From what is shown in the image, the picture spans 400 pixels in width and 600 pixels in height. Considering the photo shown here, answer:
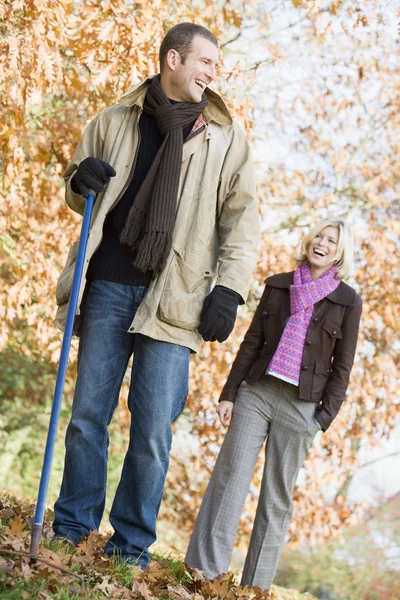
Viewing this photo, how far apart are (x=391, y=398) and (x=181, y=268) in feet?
18.2

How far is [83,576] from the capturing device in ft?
8.96

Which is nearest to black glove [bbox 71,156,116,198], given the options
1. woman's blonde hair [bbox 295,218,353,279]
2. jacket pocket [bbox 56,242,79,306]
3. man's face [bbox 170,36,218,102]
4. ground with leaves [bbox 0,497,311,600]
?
jacket pocket [bbox 56,242,79,306]

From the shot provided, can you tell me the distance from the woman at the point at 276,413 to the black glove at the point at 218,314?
0.96 m

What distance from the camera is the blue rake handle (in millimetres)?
2797

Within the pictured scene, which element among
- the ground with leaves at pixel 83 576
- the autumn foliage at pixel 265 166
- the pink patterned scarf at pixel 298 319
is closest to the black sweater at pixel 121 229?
the ground with leaves at pixel 83 576

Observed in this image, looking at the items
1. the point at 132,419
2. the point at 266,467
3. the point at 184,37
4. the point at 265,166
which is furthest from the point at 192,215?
the point at 265,166

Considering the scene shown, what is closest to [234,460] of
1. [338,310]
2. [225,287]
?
[338,310]

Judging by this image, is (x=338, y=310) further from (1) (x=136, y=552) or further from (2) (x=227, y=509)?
(1) (x=136, y=552)

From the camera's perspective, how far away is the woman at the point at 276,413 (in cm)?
411

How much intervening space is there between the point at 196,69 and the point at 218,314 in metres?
0.96

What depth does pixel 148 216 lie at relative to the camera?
127 inches

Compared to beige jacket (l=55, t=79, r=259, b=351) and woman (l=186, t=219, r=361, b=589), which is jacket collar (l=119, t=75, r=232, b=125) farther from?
woman (l=186, t=219, r=361, b=589)

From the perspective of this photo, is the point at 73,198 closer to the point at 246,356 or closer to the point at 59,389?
the point at 59,389

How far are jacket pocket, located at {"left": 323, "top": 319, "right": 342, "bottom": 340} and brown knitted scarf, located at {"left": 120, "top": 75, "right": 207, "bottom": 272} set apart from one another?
129 centimetres
